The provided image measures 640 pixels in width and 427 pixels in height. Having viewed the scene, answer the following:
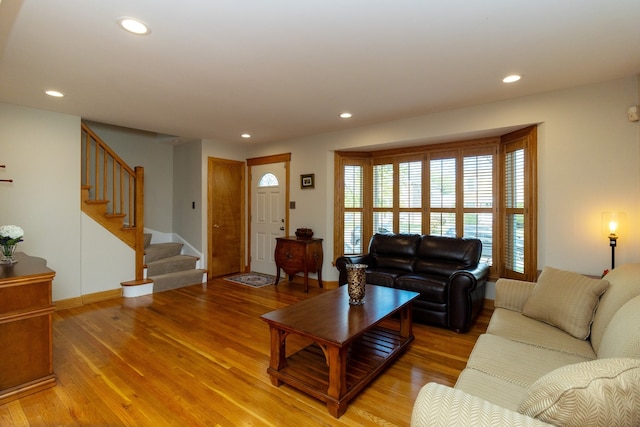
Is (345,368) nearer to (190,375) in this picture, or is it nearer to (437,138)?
(190,375)

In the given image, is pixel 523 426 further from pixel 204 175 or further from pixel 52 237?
pixel 204 175

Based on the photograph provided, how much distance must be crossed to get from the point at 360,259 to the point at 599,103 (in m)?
2.95

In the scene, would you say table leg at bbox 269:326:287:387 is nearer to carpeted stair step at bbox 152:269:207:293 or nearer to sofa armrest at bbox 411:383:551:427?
sofa armrest at bbox 411:383:551:427

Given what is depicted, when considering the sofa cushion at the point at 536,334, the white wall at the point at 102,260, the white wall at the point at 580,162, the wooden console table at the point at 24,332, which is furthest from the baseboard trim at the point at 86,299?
the white wall at the point at 580,162

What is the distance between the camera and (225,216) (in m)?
5.88

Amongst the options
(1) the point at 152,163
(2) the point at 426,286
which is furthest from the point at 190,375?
(1) the point at 152,163

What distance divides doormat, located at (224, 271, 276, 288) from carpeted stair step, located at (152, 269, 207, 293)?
532 millimetres

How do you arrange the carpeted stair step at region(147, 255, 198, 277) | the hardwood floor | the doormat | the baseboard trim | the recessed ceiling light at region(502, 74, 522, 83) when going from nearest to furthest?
the hardwood floor, the recessed ceiling light at region(502, 74, 522, 83), the baseboard trim, the carpeted stair step at region(147, 255, 198, 277), the doormat

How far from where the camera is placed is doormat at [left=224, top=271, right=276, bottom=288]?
527 cm

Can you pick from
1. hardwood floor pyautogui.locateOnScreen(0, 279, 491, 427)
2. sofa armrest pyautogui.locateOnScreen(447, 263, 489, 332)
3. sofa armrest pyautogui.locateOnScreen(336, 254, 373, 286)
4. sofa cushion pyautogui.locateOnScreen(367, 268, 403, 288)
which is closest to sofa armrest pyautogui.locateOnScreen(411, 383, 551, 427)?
hardwood floor pyautogui.locateOnScreen(0, 279, 491, 427)

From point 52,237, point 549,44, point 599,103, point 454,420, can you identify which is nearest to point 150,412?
point 454,420

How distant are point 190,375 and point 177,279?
9.49ft

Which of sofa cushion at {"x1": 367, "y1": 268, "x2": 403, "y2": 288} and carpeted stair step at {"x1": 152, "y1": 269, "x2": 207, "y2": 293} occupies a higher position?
sofa cushion at {"x1": 367, "y1": 268, "x2": 403, "y2": 288}

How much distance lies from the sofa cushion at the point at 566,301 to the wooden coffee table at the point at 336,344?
0.96m
